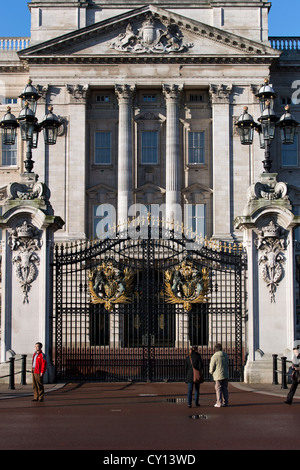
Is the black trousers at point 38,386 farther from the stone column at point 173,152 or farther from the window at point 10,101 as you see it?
the window at point 10,101

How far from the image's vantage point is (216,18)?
173ft

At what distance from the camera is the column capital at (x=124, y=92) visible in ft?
169

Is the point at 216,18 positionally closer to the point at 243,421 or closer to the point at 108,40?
the point at 108,40

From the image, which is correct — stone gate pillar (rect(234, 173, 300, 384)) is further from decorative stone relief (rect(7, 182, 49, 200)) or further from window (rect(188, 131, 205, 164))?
window (rect(188, 131, 205, 164))

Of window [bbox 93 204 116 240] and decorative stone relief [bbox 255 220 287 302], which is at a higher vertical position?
window [bbox 93 204 116 240]

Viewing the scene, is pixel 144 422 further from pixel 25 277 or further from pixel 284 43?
pixel 284 43

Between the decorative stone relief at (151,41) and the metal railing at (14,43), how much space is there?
21.8ft

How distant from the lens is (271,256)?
21953 mm

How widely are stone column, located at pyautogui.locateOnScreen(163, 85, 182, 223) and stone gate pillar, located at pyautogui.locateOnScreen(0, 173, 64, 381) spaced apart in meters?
27.8

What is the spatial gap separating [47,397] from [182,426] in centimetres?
572

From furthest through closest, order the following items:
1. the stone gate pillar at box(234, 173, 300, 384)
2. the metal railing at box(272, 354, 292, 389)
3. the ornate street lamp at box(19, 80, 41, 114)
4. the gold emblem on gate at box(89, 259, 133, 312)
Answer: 1. the ornate street lamp at box(19, 80, 41, 114)
2. the gold emblem on gate at box(89, 259, 133, 312)
3. the stone gate pillar at box(234, 173, 300, 384)
4. the metal railing at box(272, 354, 292, 389)

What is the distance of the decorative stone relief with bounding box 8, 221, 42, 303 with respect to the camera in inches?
861

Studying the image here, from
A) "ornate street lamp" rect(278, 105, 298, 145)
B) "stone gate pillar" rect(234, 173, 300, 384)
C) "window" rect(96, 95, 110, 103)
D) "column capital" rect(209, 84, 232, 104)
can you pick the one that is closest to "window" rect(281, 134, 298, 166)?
"column capital" rect(209, 84, 232, 104)
